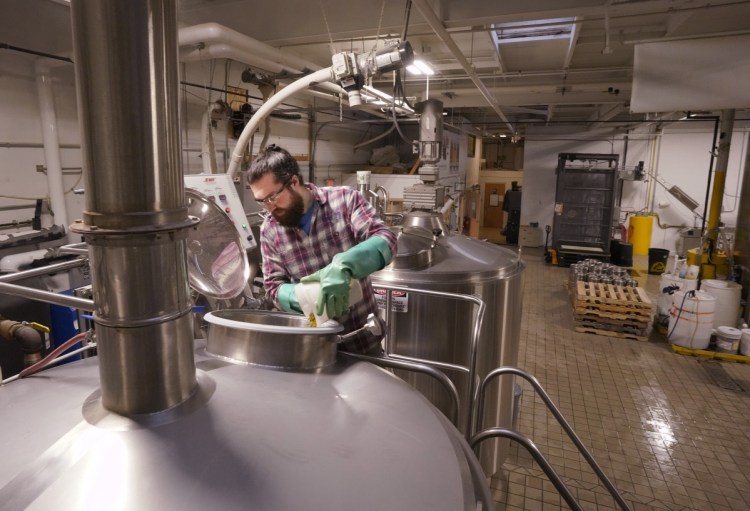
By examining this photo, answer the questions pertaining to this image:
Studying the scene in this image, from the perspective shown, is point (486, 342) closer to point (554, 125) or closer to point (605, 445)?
point (605, 445)

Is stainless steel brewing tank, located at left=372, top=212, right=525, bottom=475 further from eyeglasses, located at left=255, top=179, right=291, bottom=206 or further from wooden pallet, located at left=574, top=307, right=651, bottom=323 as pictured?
wooden pallet, located at left=574, top=307, right=651, bottom=323

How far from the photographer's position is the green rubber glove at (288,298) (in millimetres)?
1680

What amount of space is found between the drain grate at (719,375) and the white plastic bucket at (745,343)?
0.33 metres

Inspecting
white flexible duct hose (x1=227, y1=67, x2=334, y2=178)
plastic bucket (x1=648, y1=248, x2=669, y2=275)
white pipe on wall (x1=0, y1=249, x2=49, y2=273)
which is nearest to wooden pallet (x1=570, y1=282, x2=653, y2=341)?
plastic bucket (x1=648, y1=248, x2=669, y2=275)

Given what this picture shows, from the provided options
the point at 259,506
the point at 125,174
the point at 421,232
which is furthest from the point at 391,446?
the point at 421,232

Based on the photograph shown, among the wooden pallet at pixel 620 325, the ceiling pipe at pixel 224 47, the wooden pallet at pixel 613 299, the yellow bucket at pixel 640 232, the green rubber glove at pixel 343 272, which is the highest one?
the ceiling pipe at pixel 224 47

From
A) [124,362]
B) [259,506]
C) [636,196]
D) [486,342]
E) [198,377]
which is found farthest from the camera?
[636,196]

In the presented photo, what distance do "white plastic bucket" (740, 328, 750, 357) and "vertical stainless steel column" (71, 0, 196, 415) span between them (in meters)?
5.34

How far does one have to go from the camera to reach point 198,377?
1.01 meters

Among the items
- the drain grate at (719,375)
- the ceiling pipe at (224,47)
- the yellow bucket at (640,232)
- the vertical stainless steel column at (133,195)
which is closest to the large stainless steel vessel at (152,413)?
the vertical stainless steel column at (133,195)

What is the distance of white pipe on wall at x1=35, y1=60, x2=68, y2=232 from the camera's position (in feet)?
10.1

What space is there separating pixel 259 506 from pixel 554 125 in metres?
10.7

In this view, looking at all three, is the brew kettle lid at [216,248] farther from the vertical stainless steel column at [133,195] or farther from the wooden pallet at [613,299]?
the wooden pallet at [613,299]

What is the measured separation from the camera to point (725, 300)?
4.79 meters
